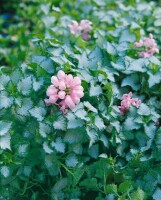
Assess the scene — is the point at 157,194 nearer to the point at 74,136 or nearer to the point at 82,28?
the point at 74,136

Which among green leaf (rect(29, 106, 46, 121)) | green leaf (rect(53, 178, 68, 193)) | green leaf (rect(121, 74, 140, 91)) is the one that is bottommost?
green leaf (rect(53, 178, 68, 193))

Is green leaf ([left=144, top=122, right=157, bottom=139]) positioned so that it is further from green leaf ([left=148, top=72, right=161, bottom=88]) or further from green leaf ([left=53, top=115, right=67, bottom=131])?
green leaf ([left=53, top=115, right=67, bottom=131])

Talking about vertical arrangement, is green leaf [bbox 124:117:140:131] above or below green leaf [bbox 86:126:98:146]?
below

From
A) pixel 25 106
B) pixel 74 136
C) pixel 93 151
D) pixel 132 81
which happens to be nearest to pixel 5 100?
pixel 25 106

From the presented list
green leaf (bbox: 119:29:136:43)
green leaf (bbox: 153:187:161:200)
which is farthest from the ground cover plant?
green leaf (bbox: 119:29:136:43)

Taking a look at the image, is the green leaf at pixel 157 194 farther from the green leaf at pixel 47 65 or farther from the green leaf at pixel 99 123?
the green leaf at pixel 47 65

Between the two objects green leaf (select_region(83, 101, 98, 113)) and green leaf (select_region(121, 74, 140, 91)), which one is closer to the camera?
green leaf (select_region(83, 101, 98, 113))

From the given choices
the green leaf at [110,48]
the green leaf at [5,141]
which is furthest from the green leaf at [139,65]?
the green leaf at [5,141]

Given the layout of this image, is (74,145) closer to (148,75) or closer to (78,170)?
(78,170)

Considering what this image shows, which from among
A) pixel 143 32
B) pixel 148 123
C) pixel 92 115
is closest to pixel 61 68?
pixel 92 115
